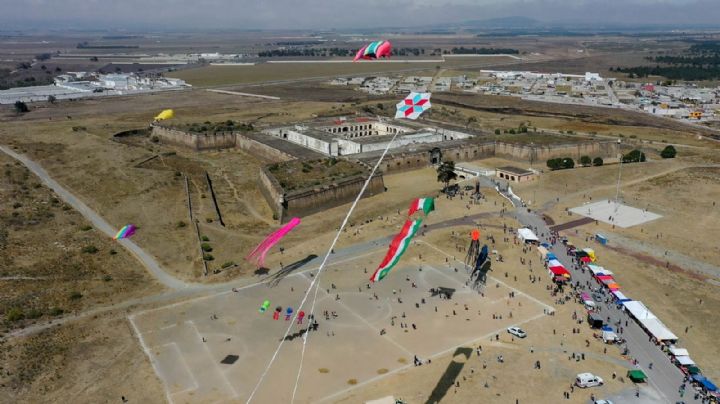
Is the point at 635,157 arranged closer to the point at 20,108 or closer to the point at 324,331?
the point at 324,331

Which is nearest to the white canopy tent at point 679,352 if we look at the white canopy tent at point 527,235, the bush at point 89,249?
the white canopy tent at point 527,235

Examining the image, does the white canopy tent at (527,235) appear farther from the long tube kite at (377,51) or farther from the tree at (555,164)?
the tree at (555,164)

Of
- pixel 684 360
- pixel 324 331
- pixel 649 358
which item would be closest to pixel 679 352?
pixel 684 360

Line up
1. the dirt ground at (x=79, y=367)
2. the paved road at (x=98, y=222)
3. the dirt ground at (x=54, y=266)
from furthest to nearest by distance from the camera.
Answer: the paved road at (x=98, y=222) < the dirt ground at (x=54, y=266) < the dirt ground at (x=79, y=367)

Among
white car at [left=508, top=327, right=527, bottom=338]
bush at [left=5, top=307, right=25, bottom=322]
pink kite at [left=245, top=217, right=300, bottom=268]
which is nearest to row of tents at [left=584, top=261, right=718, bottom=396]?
white car at [left=508, top=327, right=527, bottom=338]

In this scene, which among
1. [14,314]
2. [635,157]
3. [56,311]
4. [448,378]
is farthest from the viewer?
[635,157]
